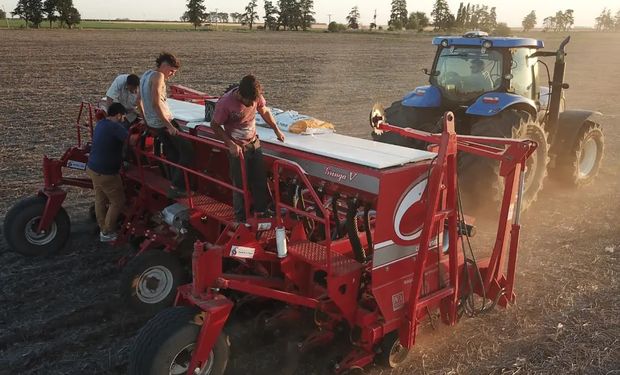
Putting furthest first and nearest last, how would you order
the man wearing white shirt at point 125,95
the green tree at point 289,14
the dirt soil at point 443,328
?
the green tree at point 289,14, the man wearing white shirt at point 125,95, the dirt soil at point 443,328

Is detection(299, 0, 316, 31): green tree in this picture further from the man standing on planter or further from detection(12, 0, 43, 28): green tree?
the man standing on planter

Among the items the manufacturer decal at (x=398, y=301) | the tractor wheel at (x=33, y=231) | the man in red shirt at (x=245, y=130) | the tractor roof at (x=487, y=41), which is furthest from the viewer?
the tractor roof at (x=487, y=41)

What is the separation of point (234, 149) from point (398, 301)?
1.73 m

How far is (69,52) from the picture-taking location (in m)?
27.4

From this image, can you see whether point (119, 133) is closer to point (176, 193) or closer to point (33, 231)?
point (176, 193)

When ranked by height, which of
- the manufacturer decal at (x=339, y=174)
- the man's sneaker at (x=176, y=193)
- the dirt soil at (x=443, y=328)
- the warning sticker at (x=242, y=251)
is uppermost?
the manufacturer decal at (x=339, y=174)

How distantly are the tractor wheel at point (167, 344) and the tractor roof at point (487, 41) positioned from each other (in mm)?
5350

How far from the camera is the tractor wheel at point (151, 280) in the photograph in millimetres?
4973

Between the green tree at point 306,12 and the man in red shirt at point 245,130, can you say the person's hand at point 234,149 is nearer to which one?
the man in red shirt at point 245,130

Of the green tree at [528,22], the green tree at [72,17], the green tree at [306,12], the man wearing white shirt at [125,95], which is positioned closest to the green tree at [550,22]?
the green tree at [528,22]

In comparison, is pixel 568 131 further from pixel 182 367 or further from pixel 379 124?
pixel 182 367

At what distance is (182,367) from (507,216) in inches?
107

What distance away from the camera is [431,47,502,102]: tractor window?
23.8 ft

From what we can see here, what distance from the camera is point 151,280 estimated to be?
5117 mm
